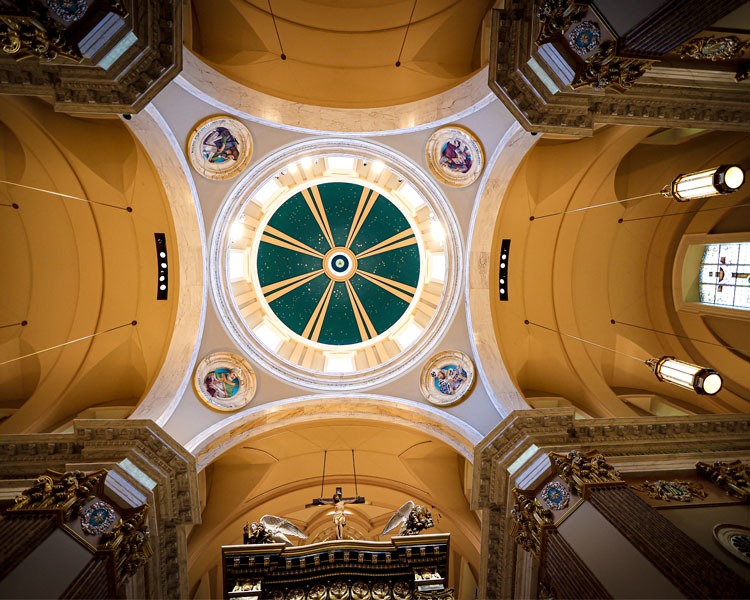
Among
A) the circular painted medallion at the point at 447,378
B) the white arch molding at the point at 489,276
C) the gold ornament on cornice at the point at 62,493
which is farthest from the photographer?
the circular painted medallion at the point at 447,378

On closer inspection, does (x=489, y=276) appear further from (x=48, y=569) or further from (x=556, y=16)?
(x=48, y=569)

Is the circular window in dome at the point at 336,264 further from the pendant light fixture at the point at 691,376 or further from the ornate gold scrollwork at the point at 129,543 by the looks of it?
the pendant light fixture at the point at 691,376

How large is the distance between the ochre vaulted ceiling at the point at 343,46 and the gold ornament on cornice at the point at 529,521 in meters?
9.57

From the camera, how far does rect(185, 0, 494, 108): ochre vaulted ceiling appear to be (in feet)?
32.1

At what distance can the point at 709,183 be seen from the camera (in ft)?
22.4

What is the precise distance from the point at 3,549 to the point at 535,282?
12.4 meters

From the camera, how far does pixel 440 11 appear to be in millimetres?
9875

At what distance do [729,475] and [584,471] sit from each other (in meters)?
2.65

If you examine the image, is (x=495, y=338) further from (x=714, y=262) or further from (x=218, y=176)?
(x=218, y=176)

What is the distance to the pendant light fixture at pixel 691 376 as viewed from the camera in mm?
6758

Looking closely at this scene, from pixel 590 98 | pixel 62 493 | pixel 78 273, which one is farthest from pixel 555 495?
pixel 78 273

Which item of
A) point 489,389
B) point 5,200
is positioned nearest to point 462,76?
point 489,389

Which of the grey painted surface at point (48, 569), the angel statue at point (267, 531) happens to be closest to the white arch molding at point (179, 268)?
the angel statue at point (267, 531)

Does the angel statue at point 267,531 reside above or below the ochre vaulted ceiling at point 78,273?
below
